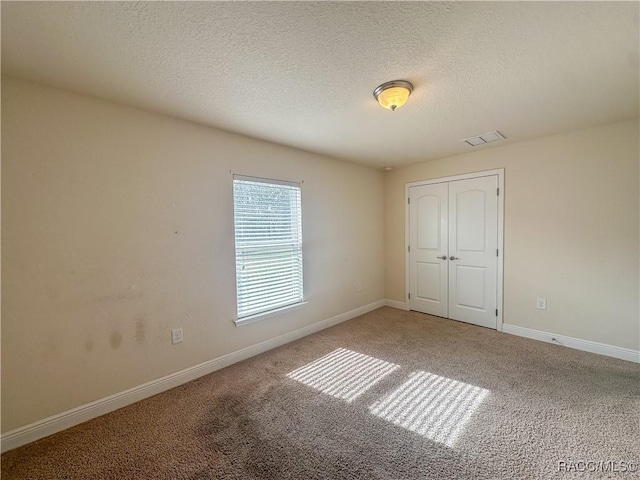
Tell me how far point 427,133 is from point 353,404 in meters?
2.75

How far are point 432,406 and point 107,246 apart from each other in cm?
278

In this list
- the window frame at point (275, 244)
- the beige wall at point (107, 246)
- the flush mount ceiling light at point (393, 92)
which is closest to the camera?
the beige wall at point (107, 246)

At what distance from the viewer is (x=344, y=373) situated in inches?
99.4

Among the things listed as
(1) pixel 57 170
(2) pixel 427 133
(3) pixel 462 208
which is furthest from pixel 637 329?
(1) pixel 57 170

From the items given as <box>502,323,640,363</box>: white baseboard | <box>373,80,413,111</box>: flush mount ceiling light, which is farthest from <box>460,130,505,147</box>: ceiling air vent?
<box>502,323,640,363</box>: white baseboard

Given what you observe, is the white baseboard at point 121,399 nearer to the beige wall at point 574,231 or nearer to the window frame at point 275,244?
the window frame at point 275,244

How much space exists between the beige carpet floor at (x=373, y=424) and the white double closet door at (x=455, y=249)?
102cm

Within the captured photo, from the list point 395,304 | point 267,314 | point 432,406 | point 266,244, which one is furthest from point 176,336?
point 395,304

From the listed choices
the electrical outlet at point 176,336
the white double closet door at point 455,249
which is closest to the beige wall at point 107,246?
the electrical outlet at point 176,336

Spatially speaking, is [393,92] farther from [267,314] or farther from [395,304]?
[395,304]

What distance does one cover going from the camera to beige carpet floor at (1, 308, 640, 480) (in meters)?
1.52

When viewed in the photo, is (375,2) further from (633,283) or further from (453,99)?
(633,283)

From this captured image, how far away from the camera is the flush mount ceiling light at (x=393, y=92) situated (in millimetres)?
1868

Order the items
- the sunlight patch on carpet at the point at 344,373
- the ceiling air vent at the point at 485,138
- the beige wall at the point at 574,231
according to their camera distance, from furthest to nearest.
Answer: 1. the ceiling air vent at the point at 485,138
2. the beige wall at the point at 574,231
3. the sunlight patch on carpet at the point at 344,373
